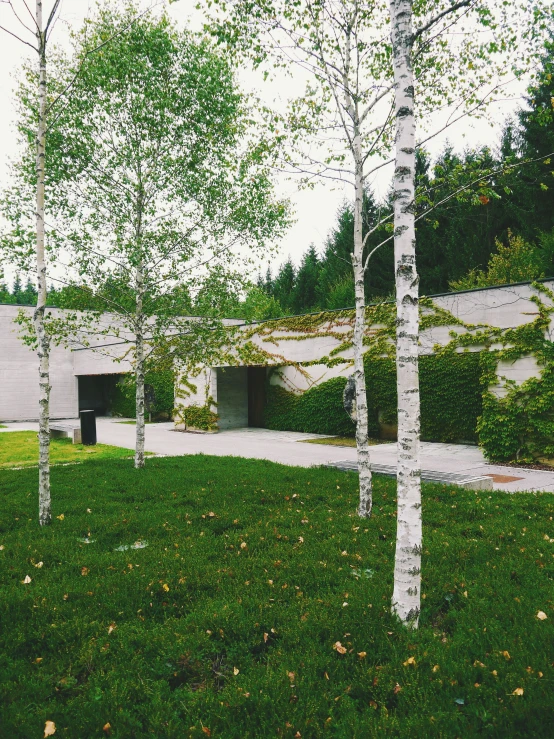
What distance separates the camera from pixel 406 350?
137 inches

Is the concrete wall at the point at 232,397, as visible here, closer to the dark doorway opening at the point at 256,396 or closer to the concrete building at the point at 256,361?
the concrete building at the point at 256,361

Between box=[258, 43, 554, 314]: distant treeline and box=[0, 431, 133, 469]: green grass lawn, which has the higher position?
box=[258, 43, 554, 314]: distant treeline

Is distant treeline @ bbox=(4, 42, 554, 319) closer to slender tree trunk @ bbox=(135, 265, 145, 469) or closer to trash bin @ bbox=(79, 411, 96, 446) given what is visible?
slender tree trunk @ bbox=(135, 265, 145, 469)

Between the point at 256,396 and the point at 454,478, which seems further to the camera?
the point at 256,396

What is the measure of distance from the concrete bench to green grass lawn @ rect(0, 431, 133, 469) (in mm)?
228

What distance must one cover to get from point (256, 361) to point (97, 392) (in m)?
14.9

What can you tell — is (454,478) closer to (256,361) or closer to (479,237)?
(256,361)

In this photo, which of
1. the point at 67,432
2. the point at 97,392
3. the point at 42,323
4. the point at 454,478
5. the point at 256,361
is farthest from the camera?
the point at 97,392

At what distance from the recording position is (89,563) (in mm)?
4785

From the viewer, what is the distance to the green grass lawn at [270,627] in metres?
2.70

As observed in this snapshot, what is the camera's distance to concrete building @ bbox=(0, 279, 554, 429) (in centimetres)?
1230

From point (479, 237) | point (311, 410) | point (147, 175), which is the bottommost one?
point (311, 410)

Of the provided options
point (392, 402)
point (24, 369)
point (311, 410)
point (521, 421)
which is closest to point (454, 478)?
point (521, 421)

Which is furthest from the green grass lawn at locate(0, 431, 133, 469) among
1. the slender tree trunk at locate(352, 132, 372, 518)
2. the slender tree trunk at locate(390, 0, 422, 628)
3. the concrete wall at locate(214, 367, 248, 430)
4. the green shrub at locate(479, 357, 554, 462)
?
the slender tree trunk at locate(390, 0, 422, 628)
